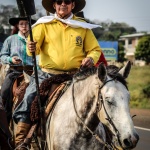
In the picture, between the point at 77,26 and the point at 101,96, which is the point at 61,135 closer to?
the point at 101,96

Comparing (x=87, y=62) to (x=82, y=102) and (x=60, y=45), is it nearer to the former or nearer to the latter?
(x=60, y=45)

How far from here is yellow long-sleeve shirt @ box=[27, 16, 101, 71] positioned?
5625 mm

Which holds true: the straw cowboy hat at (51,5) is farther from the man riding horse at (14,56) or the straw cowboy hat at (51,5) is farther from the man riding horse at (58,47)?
the man riding horse at (14,56)

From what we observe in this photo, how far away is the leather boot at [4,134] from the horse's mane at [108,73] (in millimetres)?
1402

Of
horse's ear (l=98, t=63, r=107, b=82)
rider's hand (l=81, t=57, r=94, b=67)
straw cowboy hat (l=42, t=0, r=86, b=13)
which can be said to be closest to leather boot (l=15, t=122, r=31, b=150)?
rider's hand (l=81, t=57, r=94, b=67)

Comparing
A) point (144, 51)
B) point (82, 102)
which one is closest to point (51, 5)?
point (82, 102)

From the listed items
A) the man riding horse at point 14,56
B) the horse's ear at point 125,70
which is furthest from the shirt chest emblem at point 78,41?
the man riding horse at point 14,56

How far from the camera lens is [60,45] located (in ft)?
18.4

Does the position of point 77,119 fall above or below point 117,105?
below

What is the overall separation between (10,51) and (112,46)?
108 ft

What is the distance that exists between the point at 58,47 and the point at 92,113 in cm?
123

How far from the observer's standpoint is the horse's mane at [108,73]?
15.2 feet

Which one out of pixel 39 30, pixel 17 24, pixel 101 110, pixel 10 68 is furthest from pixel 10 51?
pixel 101 110

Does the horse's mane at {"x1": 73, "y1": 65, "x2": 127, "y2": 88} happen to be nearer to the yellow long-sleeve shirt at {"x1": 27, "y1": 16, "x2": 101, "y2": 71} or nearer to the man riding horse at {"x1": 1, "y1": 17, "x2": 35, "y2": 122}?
A: the yellow long-sleeve shirt at {"x1": 27, "y1": 16, "x2": 101, "y2": 71}
